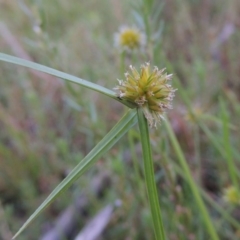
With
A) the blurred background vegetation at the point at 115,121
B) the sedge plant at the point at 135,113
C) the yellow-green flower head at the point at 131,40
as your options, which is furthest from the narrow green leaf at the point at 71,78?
the yellow-green flower head at the point at 131,40

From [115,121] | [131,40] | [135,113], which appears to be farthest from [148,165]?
[115,121]

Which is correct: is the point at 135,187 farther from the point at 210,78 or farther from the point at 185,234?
the point at 210,78

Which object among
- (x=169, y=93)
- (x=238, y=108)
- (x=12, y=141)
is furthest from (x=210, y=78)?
(x=169, y=93)

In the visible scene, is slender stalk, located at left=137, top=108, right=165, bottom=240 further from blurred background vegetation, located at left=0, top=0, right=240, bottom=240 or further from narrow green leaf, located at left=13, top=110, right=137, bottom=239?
blurred background vegetation, located at left=0, top=0, right=240, bottom=240

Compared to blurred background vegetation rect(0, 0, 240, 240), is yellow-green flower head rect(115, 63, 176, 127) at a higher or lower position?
lower

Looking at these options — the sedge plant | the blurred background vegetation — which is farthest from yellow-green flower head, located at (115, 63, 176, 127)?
the blurred background vegetation
